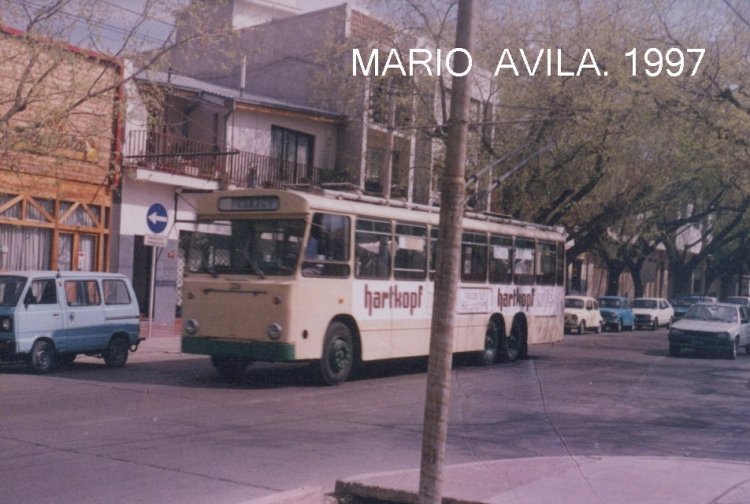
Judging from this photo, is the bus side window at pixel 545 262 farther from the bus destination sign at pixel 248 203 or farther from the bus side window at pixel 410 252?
Result: the bus destination sign at pixel 248 203

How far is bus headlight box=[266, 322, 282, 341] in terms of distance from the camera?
14578mm

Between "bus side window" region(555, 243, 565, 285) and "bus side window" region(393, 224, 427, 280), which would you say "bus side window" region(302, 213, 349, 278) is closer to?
"bus side window" region(393, 224, 427, 280)

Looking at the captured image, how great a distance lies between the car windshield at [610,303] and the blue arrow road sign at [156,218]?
26.0 meters

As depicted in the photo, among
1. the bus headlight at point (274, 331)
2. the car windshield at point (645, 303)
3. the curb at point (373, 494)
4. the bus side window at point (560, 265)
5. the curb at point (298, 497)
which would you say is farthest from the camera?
the car windshield at point (645, 303)

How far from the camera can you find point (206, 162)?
28.2 meters

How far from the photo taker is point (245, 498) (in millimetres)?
7730

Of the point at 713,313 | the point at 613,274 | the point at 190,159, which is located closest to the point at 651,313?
the point at 613,274

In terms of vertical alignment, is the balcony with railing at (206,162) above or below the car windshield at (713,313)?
above

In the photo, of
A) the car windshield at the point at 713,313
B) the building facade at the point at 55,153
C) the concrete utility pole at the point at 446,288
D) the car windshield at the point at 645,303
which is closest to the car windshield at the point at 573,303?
the car windshield at the point at 645,303

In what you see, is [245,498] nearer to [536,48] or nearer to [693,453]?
[693,453]

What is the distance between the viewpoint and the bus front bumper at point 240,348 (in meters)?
14.6

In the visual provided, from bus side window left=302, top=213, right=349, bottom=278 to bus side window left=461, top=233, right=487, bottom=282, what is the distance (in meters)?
4.09

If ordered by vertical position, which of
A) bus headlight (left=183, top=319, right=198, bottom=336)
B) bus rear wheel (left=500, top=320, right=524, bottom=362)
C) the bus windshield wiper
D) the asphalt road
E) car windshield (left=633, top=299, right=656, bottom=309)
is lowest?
the asphalt road

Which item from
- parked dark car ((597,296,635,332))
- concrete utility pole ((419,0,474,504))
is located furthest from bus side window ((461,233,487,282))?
parked dark car ((597,296,635,332))
